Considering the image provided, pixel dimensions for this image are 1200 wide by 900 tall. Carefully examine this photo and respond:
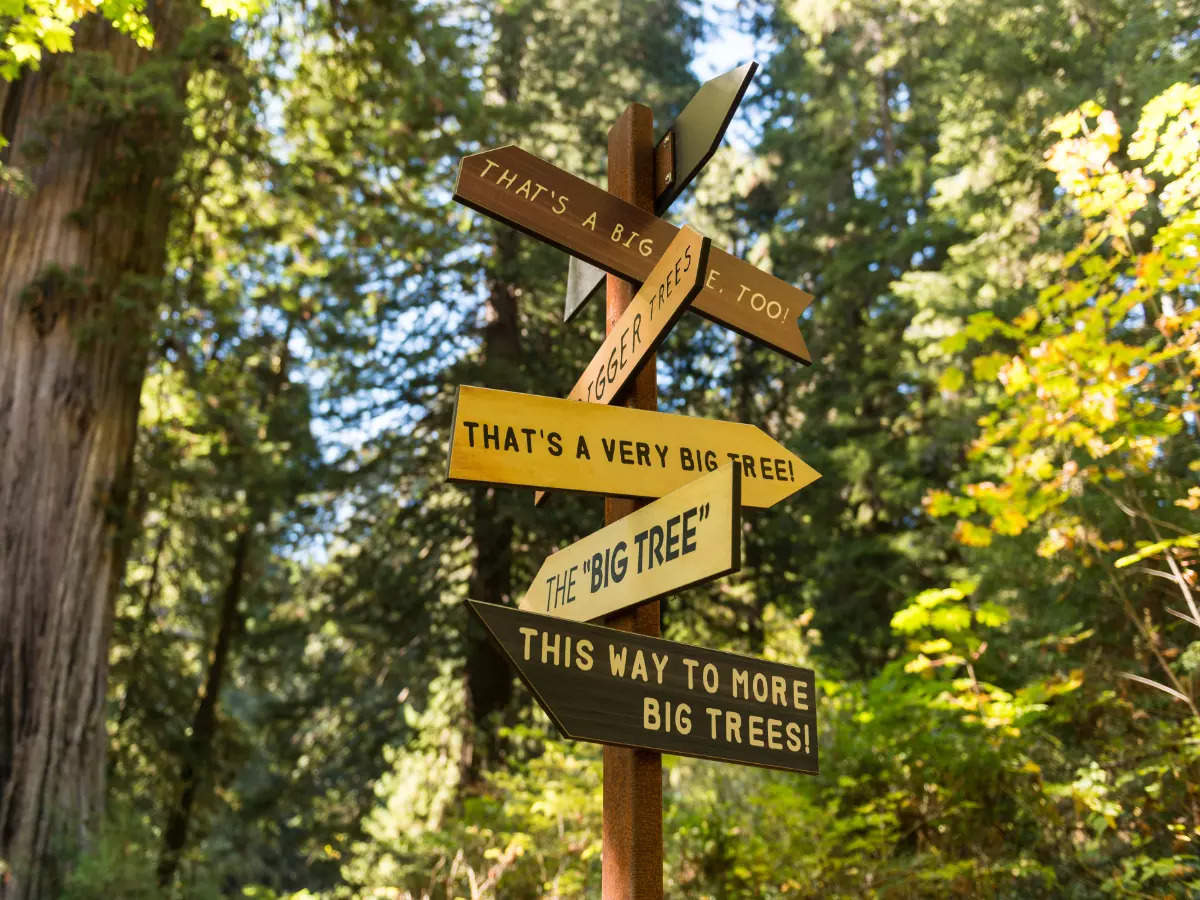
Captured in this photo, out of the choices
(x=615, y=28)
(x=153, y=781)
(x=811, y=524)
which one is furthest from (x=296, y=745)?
(x=615, y=28)

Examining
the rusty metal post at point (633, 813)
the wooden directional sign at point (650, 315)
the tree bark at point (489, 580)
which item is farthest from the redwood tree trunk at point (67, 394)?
the rusty metal post at point (633, 813)

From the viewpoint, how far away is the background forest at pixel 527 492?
639 cm

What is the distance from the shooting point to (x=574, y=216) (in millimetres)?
3184

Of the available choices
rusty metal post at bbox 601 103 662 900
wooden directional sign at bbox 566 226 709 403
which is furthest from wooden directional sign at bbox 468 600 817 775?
wooden directional sign at bbox 566 226 709 403

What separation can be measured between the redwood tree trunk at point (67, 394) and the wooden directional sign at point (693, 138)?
17.2ft

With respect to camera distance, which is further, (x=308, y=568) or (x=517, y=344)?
(x=308, y=568)

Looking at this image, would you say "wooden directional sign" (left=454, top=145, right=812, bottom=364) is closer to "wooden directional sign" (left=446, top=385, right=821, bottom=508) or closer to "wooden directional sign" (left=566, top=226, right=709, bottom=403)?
"wooden directional sign" (left=566, top=226, right=709, bottom=403)

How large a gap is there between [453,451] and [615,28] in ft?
50.4

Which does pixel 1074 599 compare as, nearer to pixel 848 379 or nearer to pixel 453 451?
pixel 453 451

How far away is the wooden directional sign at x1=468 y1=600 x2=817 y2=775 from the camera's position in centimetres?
226

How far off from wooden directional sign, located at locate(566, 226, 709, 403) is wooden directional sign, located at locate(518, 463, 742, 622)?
0.45 metres

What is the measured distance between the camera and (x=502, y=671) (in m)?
12.0

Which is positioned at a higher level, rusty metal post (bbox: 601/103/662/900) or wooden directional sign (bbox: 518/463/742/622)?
wooden directional sign (bbox: 518/463/742/622)

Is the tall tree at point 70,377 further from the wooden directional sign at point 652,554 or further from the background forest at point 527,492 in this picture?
the wooden directional sign at point 652,554
